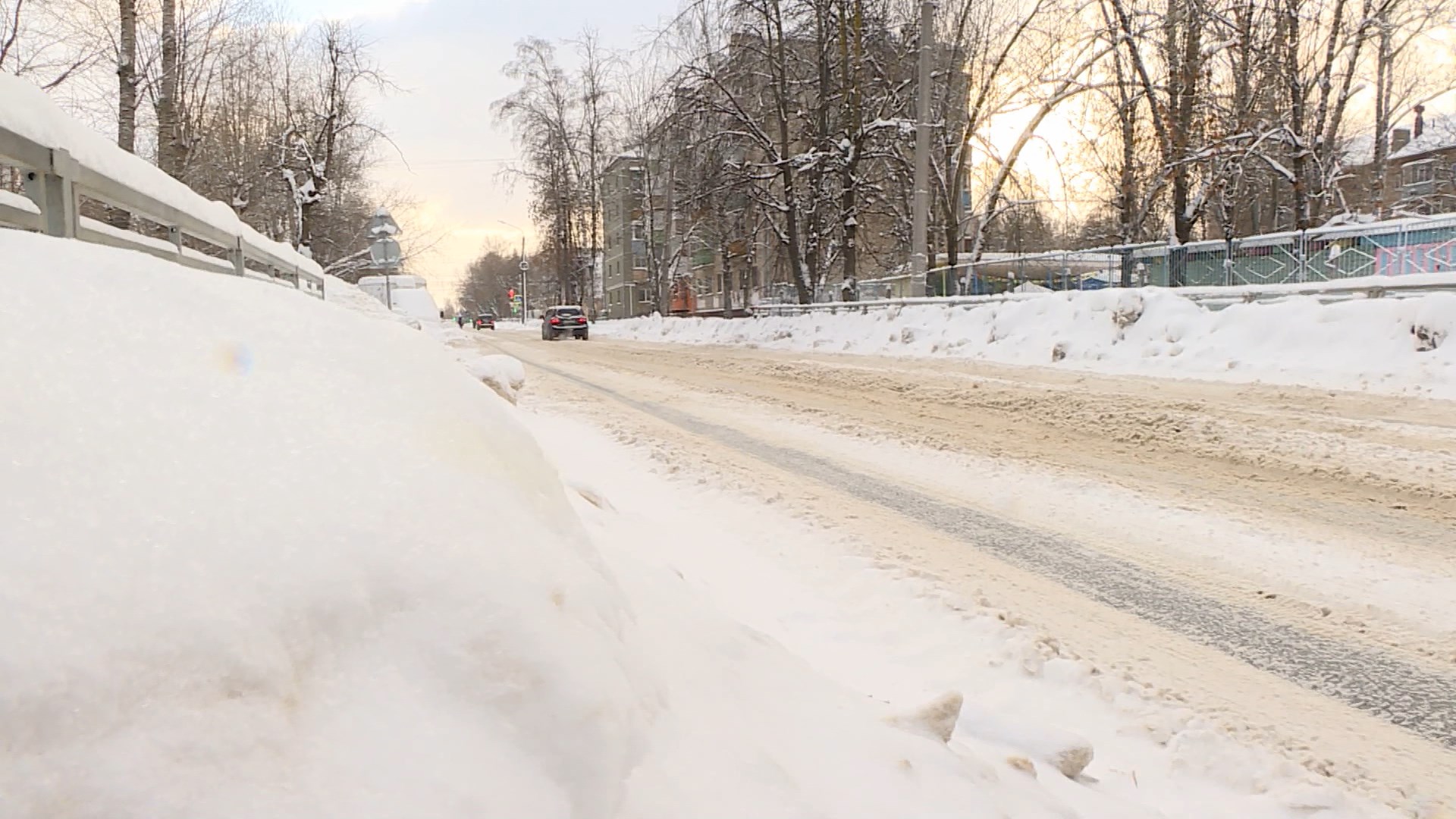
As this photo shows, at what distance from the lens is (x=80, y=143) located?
364 cm

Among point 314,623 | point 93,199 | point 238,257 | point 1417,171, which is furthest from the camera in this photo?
point 1417,171

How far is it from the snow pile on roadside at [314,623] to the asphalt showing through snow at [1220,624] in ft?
4.56

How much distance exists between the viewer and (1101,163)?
2450cm

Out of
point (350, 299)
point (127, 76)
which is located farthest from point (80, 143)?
point (127, 76)

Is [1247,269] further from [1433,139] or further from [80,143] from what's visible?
[1433,139]

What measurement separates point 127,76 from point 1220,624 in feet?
55.6

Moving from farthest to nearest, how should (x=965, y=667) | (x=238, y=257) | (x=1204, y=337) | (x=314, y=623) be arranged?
(x=1204, y=337) → (x=238, y=257) → (x=965, y=667) → (x=314, y=623)

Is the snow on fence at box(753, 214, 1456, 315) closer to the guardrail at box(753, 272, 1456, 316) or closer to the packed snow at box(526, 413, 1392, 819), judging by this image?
the guardrail at box(753, 272, 1456, 316)

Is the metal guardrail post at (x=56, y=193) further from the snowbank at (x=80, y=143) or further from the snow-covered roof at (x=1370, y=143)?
the snow-covered roof at (x=1370, y=143)

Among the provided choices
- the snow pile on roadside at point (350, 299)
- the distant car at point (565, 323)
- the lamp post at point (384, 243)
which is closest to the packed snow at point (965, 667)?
the snow pile on roadside at point (350, 299)

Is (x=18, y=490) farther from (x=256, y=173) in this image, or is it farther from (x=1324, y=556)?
(x=256, y=173)

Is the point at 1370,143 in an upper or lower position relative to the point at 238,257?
upper

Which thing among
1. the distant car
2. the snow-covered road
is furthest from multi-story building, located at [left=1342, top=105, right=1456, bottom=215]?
the distant car

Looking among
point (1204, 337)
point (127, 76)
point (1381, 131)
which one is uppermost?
point (1381, 131)
